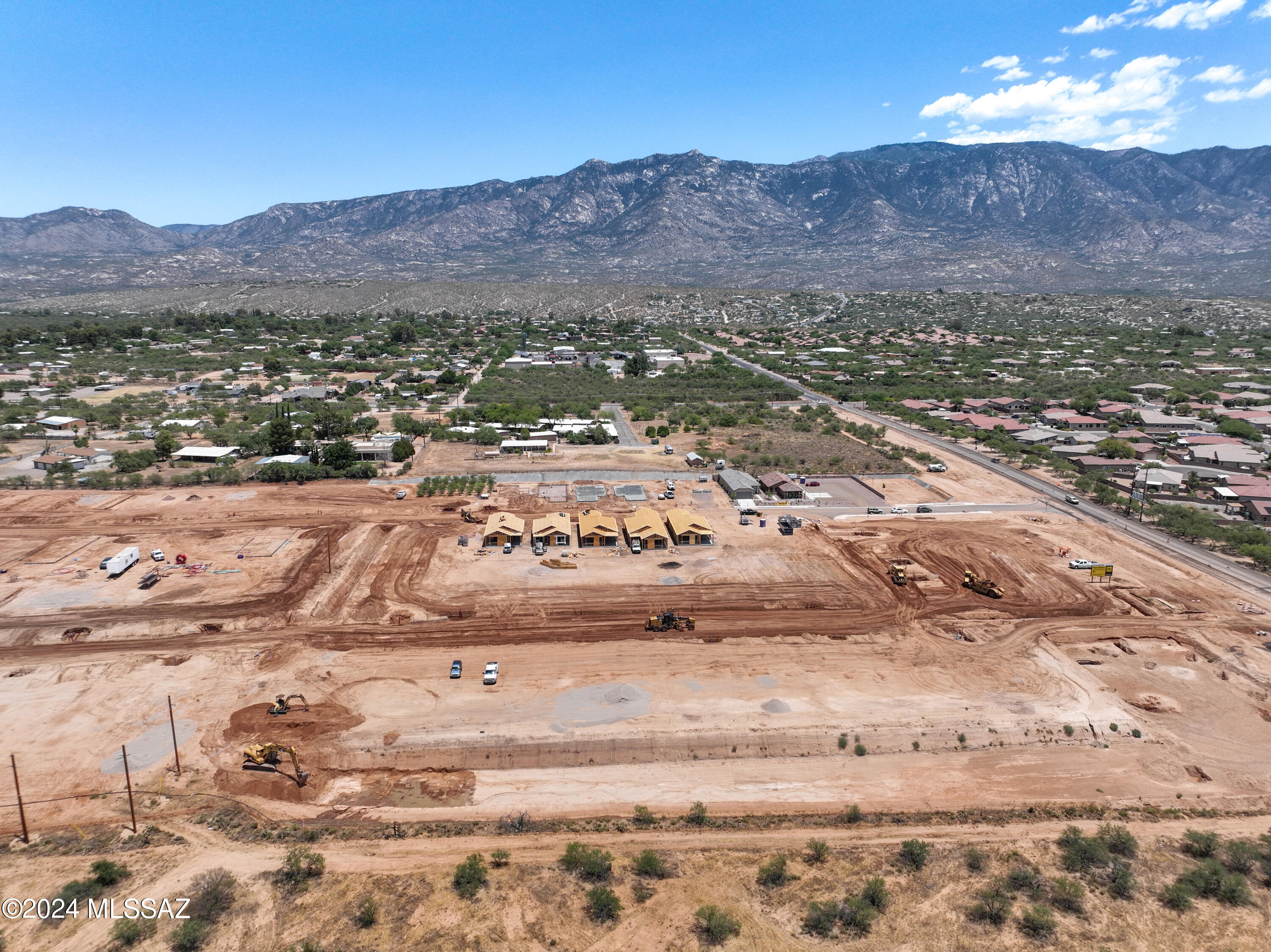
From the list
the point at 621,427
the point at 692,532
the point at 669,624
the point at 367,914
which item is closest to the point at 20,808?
the point at 367,914

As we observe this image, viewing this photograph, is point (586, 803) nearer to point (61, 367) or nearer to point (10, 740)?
point (10, 740)

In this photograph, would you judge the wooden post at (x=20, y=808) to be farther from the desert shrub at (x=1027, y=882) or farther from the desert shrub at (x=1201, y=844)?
the desert shrub at (x=1201, y=844)

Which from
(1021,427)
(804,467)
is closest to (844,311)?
(1021,427)

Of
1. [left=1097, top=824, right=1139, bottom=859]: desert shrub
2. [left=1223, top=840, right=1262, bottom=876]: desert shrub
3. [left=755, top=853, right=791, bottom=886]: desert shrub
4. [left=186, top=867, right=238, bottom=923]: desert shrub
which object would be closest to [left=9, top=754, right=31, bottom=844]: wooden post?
[left=186, top=867, right=238, bottom=923]: desert shrub

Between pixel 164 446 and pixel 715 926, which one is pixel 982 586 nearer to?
pixel 715 926

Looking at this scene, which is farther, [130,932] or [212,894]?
[212,894]
